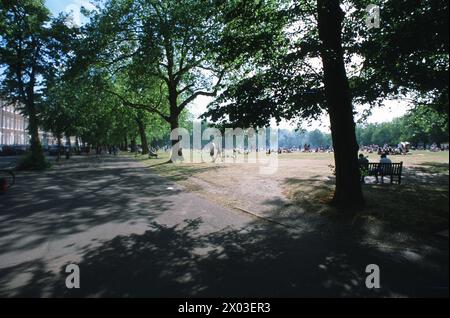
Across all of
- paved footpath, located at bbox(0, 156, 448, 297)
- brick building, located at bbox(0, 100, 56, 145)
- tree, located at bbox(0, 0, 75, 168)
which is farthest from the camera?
brick building, located at bbox(0, 100, 56, 145)

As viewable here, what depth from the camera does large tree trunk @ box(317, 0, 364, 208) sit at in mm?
9961

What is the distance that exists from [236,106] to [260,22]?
3173 millimetres

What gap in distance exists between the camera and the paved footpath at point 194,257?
482 cm

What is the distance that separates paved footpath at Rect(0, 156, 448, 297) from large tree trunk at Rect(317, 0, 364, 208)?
212 centimetres

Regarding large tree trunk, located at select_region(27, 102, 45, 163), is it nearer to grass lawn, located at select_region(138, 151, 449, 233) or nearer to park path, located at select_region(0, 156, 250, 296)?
park path, located at select_region(0, 156, 250, 296)

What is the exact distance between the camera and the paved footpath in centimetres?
482

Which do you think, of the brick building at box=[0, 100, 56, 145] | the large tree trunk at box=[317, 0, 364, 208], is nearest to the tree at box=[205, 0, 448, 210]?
the large tree trunk at box=[317, 0, 364, 208]

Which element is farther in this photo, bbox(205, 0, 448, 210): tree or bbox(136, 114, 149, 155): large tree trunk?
bbox(136, 114, 149, 155): large tree trunk

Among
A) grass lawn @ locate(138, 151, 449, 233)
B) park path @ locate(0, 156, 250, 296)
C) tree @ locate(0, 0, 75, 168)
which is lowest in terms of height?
park path @ locate(0, 156, 250, 296)

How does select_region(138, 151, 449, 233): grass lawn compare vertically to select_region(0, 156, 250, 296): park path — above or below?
above

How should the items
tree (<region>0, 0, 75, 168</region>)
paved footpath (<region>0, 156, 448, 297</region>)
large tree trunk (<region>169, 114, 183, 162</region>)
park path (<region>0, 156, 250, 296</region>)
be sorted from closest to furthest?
paved footpath (<region>0, 156, 448, 297</region>) → park path (<region>0, 156, 250, 296</region>) → tree (<region>0, 0, 75, 168</region>) → large tree trunk (<region>169, 114, 183, 162</region>)

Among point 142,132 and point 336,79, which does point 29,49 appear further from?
point 142,132

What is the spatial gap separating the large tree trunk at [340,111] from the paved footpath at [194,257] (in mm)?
2116

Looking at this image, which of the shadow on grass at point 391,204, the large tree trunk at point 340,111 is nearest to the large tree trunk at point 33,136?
the shadow on grass at point 391,204
